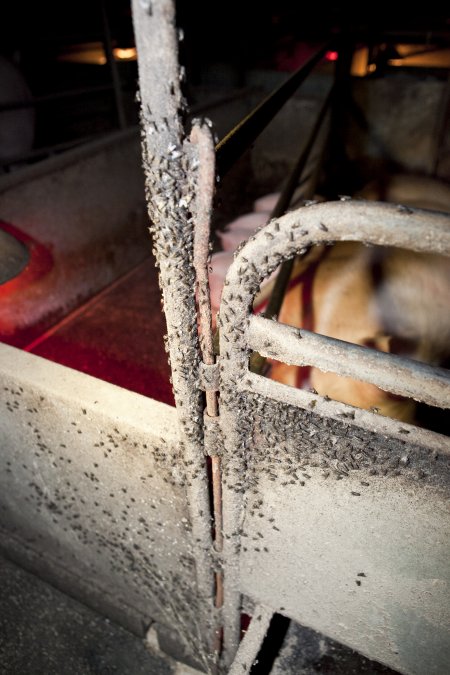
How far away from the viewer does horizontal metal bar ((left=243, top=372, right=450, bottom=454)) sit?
0.98 metres

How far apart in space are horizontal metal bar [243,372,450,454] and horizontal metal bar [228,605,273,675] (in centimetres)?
114

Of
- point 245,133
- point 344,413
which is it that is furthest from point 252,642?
point 245,133

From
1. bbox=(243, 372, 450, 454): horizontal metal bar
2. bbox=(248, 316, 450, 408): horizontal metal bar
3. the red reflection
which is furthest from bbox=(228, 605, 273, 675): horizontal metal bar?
the red reflection

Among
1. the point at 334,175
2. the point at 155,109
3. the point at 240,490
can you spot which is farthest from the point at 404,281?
Answer: the point at 334,175

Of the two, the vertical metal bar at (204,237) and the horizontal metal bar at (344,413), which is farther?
the horizontal metal bar at (344,413)

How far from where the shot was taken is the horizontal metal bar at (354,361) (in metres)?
0.88

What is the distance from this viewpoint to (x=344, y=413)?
1.03 meters

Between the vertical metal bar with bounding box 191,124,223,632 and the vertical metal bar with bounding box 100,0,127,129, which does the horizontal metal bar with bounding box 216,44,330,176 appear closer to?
the vertical metal bar with bounding box 191,124,223,632

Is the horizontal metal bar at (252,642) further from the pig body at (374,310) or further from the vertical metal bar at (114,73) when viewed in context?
the vertical metal bar at (114,73)

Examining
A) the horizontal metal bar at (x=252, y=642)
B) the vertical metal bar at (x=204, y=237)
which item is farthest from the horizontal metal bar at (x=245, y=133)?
the horizontal metal bar at (x=252, y=642)

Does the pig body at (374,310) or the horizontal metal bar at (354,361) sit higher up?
the horizontal metal bar at (354,361)

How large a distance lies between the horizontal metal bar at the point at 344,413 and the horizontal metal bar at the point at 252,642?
1141mm

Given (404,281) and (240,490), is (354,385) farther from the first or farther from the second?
(240,490)

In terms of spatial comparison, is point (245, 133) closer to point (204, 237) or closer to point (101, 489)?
point (204, 237)
